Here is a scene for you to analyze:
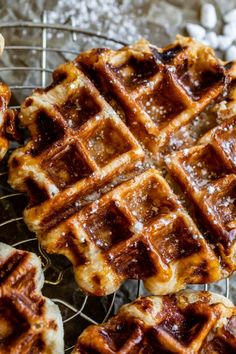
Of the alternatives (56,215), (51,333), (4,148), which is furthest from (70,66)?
(51,333)

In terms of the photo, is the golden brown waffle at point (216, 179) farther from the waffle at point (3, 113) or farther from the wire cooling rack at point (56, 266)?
the waffle at point (3, 113)

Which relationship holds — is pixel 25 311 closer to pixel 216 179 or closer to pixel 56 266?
pixel 56 266

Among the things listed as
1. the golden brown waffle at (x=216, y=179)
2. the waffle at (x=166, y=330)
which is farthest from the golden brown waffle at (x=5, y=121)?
the waffle at (x=166, y=330)

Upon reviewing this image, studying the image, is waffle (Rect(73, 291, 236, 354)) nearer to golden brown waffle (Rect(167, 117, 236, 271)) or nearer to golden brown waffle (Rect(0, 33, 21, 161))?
golden brown waffle (Rect(167, 117, 236, 271))

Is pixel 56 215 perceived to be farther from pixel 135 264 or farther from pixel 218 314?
pixel 218 314

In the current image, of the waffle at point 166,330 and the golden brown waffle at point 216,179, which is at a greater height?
the golden brown waffle at point 216,179
